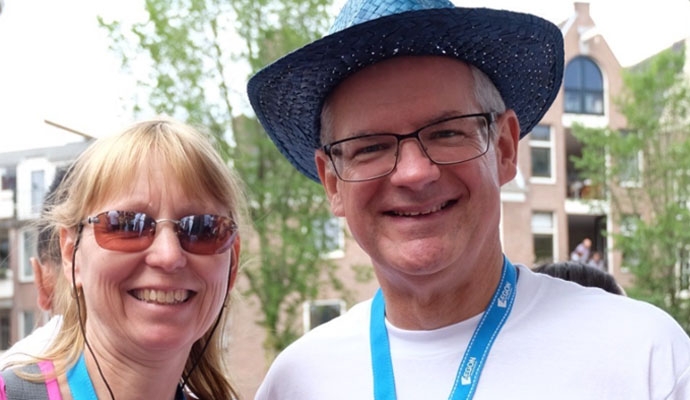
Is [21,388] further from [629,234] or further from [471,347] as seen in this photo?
[629,234]

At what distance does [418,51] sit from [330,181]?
0.45 m

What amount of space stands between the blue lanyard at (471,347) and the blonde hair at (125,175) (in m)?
0.49

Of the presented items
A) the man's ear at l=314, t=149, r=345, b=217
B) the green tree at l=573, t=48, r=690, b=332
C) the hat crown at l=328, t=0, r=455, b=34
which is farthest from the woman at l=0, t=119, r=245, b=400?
the green tree at l=573, t=48, r=690, b=332

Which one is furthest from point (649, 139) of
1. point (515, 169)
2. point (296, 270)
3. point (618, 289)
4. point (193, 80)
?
point (515, 169)

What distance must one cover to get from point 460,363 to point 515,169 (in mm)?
567

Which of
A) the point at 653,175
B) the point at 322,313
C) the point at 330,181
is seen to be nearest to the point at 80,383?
the point at 330,181

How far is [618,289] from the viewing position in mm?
3992

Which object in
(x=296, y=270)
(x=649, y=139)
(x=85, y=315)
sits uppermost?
(x=649, y=139)

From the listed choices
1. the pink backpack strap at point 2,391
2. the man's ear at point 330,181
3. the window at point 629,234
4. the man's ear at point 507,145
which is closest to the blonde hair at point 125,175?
the pink backpack strap at point 2,391

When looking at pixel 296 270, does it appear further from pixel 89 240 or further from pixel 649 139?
pixel 89 240

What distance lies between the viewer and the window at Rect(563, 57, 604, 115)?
26141mm

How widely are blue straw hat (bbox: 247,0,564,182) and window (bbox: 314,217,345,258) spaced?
14.5 metres

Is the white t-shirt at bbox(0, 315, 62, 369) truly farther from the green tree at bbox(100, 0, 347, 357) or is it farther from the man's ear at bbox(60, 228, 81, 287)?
the green tree at bbox(100, 0, 347, 357)

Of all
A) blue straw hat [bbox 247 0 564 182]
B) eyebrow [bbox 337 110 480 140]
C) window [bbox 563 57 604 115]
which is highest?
window [bbox 563 57 604 115]
